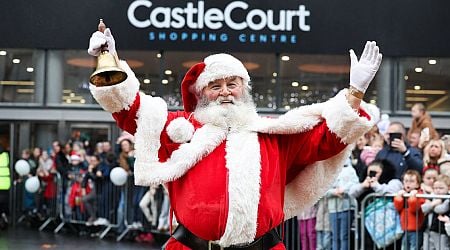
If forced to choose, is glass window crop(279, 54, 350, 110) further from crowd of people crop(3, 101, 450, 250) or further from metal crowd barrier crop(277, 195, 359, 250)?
metal crowd barrier crop(277, 195, 359, 250)

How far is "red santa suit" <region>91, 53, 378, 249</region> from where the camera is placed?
4.81 metres

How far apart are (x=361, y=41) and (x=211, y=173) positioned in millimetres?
14871

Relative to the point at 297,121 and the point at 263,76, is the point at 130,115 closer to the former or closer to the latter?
the point at 297,121

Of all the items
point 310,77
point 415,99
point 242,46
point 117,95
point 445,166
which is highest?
A: point 242,46

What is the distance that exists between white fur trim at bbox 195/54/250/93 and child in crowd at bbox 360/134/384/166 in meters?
5.68

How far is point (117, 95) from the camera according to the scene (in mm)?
4898

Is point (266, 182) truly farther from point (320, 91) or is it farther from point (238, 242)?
point (320, 91)

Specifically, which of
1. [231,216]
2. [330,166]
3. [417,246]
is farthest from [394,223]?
[231,216]

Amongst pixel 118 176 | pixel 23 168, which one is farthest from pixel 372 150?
pixel 23 168

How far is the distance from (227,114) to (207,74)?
11.5 inches

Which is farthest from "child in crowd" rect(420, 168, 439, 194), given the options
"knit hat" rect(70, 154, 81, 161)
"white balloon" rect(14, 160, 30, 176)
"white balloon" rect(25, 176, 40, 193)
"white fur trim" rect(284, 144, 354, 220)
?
"white balloon" rect(14, 160, 30, 176)

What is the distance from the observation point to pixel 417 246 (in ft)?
30.2

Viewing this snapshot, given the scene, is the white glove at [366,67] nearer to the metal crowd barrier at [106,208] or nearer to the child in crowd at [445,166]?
the child in crowd at [445,166]

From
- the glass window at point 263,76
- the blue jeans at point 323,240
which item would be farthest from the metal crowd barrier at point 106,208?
the glass window at point 263,76
